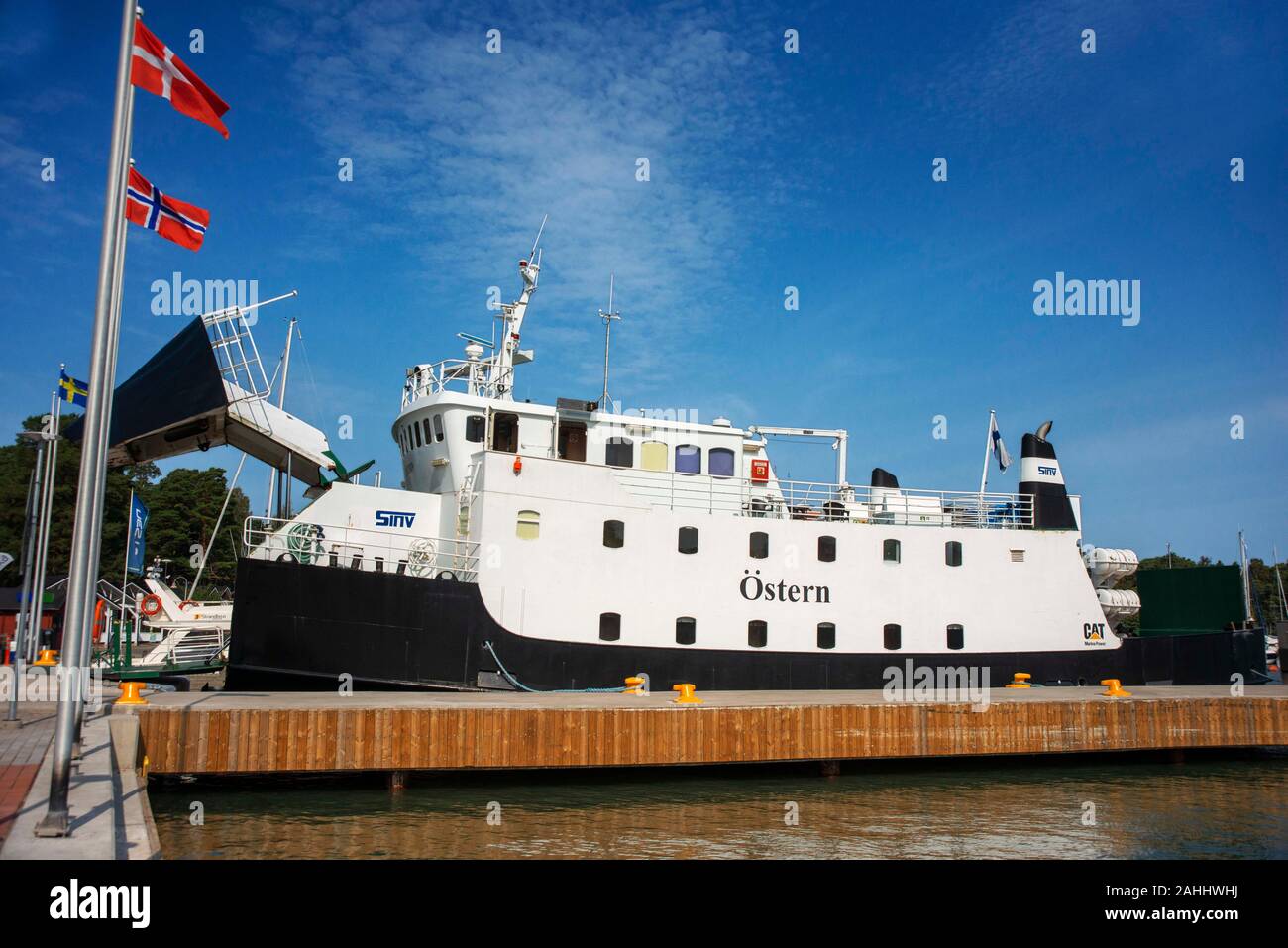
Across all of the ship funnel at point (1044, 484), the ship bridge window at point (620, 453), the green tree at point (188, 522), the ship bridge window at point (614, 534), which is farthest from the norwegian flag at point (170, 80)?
the green tree at point (188, 522)

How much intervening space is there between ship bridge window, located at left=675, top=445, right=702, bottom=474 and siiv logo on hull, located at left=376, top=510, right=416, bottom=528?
17.7 feet

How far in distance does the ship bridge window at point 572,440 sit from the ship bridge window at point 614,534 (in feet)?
6.00

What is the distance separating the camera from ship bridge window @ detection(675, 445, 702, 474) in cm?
1900

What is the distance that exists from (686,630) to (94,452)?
1152 centimetres

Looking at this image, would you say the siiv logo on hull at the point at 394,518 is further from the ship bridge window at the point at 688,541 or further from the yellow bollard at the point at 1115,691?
the yellow bollard at the point at 1115,691

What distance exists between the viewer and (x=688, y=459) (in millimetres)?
19078

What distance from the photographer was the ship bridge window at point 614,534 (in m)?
17.2

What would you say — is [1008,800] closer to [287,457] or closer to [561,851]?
[561,851]

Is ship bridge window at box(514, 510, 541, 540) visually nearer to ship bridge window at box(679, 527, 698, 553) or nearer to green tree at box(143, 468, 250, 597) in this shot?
ship bridge window at box(679, 527, 698, 553)

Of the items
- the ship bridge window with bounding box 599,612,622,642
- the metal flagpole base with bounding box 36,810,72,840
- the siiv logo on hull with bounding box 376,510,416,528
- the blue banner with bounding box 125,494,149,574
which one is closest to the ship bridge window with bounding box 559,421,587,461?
the siiv logo on hull with bounding box 376,510,416,528

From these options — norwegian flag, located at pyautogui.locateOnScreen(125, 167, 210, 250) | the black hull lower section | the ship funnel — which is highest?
norwegian flag, located at pyautogui.locateOnScreen(125, 167, 210, 250)

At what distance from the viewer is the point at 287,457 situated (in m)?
18.2
